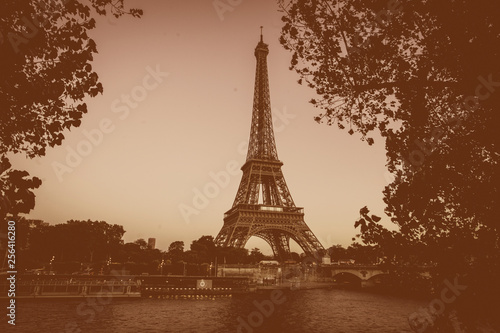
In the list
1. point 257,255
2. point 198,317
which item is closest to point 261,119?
point 198,317

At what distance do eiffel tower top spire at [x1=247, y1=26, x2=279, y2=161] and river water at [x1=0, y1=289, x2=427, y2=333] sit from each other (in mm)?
42550

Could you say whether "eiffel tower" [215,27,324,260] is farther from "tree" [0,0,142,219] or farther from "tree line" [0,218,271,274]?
"tree" [0,0,142,219]

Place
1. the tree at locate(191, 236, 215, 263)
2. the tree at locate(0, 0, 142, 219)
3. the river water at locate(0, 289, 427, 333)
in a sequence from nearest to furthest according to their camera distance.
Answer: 1. the tree at locate(0, 0, 142, 219)
2. the river water at locate(0, 289, 427, 333)
3. the tree at locate(191, 236, 215, 263)

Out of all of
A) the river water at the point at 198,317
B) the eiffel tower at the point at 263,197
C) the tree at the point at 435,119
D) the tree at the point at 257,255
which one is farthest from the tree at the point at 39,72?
the tree at the point at 257,255

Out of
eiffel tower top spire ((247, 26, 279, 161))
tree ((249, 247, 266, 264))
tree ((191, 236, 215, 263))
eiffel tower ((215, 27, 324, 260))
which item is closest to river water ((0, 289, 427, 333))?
eiffel tower ((215, 27, 324, 260))

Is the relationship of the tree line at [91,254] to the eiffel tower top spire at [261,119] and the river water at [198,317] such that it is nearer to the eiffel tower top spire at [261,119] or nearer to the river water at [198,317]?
the eiffel tower top spire at [261,119]

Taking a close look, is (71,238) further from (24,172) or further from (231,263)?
(24,172)

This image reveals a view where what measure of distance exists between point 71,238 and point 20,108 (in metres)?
86.1

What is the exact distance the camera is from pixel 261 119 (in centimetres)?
9169

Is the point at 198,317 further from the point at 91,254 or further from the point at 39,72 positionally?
the point at 91,254

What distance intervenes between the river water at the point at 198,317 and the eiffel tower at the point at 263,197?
25656mm

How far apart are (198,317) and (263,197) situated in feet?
173

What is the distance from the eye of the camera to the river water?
32.6 meters

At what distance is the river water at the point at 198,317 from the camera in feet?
107
